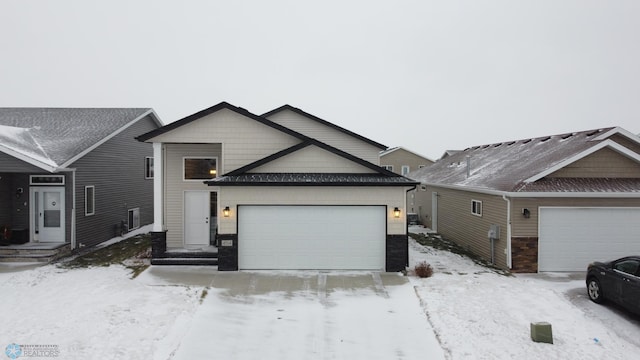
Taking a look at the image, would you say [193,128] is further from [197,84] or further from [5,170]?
[197,84]

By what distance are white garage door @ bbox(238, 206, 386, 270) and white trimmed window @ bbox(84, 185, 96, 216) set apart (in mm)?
8150

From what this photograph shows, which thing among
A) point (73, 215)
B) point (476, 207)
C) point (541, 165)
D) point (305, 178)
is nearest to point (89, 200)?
point (73, 215)

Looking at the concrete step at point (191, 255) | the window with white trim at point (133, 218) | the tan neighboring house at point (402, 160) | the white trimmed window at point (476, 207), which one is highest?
the tan neighboring house at point (402, 160)

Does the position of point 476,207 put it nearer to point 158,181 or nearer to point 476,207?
point 476,207

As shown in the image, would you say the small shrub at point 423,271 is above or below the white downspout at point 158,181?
below

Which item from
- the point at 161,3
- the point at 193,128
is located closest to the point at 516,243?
the point at 193,128

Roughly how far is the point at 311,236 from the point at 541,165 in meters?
8.58

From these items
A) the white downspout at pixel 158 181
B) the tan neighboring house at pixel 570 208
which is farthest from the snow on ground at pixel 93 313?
the tan neighboring house at pixel 570 208

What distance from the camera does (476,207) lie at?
15.3 m

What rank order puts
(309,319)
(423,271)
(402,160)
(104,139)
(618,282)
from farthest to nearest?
(402,160) → (104,139) → (423,271) → (618,282) → (309,319)

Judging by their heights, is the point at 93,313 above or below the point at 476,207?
below

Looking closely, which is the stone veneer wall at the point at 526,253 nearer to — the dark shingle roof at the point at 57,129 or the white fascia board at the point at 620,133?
the white fascia board at the point at 620,133

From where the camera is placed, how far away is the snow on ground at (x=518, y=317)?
7043 mm

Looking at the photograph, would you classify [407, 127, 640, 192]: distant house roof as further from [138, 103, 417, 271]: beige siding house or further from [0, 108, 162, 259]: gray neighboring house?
[0, 108, 162, 259]: gray neighboring house
